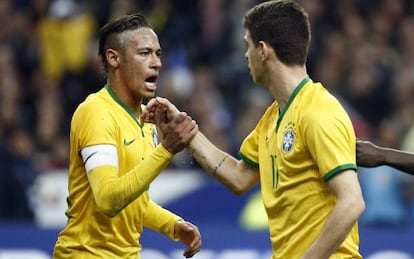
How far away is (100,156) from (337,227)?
1.40m

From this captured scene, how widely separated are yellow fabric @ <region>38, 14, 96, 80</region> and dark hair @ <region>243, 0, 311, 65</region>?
9336 mm

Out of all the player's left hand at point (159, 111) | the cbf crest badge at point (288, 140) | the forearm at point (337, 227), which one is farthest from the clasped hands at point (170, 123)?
the forearm at point (337, 227)

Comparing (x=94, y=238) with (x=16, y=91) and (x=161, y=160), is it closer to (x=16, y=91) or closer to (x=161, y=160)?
(x=161, y=160)

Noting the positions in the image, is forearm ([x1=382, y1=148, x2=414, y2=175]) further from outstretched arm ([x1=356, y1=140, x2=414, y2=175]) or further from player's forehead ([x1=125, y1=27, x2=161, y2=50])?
player's forehead ([x1=125, y1=27, x2=161, y2=50])

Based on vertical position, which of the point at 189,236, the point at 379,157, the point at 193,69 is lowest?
the point at 193,69

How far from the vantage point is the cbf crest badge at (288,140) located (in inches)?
238

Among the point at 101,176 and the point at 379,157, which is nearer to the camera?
the point at 101,176

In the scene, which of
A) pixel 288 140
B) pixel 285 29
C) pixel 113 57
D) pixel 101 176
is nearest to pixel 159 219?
pixel 101 176

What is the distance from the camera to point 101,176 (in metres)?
6.33

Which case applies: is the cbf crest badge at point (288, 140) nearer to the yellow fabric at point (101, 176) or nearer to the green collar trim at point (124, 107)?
the yellow fabric at point (101, 176)

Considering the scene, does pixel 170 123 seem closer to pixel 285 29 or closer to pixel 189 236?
pixel 285 29

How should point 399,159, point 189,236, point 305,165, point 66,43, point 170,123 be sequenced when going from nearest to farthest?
point 305,165 → point 170,123 → point 399,159 → point 189,236 → point 66,43

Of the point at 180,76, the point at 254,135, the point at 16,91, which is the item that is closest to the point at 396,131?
the point at 180,76

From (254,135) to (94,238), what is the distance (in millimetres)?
1067
